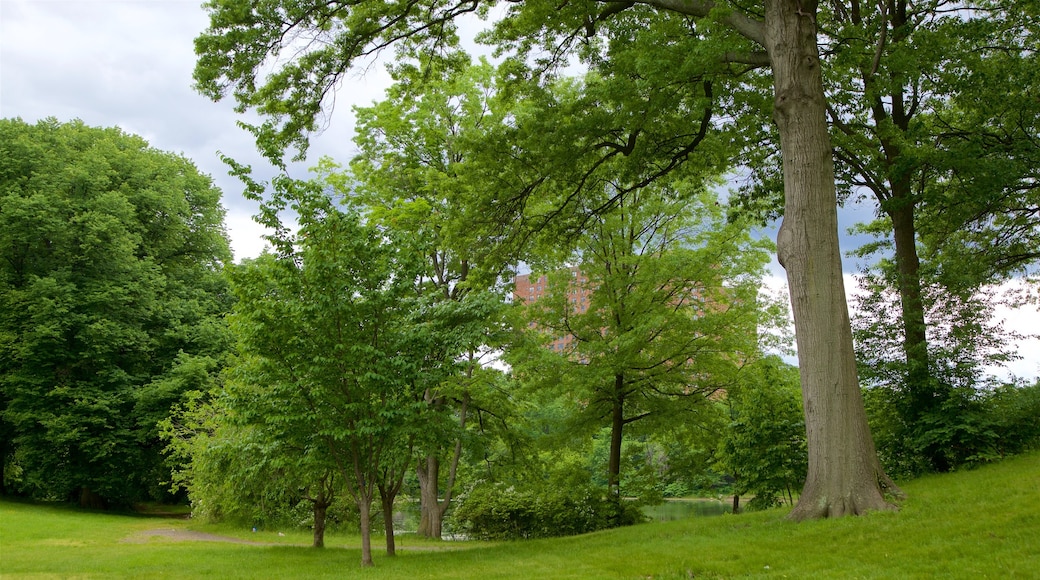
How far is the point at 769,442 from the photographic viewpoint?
14477 millimetres

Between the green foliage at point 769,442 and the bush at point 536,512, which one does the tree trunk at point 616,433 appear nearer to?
the bush at point 536,512

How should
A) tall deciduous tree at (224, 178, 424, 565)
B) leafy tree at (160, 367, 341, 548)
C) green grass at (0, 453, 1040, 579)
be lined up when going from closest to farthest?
green grass at (0, 453, 1040, 579) < tall deciduous tree at (224, 178, 424, 565) < leafy tree at (160, 367, 341, 548)

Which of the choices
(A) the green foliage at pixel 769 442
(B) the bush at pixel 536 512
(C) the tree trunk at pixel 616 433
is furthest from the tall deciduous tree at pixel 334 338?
(A) the green foliage at pixel 769 442

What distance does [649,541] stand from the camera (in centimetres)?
988

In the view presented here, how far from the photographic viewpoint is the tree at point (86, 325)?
82.4 ft

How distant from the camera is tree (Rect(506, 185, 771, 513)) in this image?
15617mm

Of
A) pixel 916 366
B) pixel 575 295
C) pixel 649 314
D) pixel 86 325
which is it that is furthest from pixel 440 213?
pixel 86 325

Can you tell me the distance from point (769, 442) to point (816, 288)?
272 inches

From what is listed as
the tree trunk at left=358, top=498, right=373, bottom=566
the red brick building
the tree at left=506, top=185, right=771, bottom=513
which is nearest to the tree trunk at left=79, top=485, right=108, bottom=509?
the red brick building

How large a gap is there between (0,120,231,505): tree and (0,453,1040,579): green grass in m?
12.9

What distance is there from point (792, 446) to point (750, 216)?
5396mm

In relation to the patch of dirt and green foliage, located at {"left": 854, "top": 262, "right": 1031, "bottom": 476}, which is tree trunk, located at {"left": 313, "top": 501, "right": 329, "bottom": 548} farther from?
green foliage, located at {"left": 854, "top": 262, "right": 1031, "bottom": 476}

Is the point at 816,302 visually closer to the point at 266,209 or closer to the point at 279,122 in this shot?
the point at 266,209

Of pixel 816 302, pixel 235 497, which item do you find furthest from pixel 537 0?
pixel 235 497
